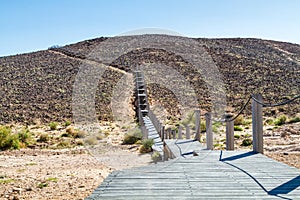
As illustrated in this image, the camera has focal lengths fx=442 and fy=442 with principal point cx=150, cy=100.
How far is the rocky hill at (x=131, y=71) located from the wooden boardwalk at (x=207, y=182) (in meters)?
23.0

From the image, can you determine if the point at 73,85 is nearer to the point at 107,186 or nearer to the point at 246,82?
the point at 246,82

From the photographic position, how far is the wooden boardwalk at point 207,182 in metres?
4.60

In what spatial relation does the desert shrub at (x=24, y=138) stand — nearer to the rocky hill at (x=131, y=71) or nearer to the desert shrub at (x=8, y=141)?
the desert shrub at (x=8, y=141)

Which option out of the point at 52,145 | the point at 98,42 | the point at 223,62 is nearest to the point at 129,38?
the point at 98,42

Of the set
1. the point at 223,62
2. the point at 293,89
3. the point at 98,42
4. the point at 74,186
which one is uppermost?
the point at 98,42

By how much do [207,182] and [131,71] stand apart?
39.6 m

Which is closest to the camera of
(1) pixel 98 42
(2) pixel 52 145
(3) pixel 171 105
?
(2) pixel 52 145

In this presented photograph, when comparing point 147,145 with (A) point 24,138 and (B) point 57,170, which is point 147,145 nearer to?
(B) point 57,170

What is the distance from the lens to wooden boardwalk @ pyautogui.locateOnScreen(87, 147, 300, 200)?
4602 millimetres

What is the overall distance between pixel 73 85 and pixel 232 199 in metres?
38.1

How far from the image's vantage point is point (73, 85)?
41.6m

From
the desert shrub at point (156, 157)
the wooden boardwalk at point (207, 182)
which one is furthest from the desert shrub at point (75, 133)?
the wooden boardwalk at point (207, 182)

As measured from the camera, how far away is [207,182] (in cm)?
529

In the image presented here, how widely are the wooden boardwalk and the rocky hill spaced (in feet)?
75.3
